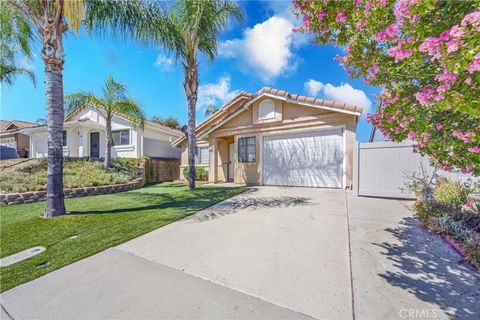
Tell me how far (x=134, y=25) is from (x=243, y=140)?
22.0ft

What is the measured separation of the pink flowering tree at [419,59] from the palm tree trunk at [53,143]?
5957 millimetres

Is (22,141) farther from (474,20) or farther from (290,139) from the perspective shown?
(474,20)

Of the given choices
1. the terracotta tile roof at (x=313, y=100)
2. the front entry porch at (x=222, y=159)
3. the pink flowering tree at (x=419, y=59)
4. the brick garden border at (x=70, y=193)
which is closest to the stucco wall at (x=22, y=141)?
the brick garden border at (x=70, y=193)

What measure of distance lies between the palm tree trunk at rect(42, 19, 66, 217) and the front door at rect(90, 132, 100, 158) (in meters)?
13.9

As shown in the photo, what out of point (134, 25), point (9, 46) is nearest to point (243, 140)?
point (134, 25)

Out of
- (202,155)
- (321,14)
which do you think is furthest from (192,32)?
(202,155)

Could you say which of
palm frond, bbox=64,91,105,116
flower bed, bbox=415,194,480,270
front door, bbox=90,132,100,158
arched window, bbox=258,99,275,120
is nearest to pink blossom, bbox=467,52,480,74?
flower bed, bbox=415,194,480,270

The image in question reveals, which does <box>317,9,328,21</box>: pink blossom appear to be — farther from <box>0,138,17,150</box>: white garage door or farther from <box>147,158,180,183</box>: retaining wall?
<box>0,138,17,150</box>: white garage door

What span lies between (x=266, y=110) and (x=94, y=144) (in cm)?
1520

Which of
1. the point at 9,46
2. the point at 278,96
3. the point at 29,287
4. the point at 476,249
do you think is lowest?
the point at 29,287

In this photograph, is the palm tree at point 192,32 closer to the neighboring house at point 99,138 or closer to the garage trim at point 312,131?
the garage trim at point 312,131

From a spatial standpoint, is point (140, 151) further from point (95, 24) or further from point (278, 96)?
point (278, 96)

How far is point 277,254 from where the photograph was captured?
3289 mm

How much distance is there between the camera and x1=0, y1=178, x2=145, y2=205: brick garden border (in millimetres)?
7095
